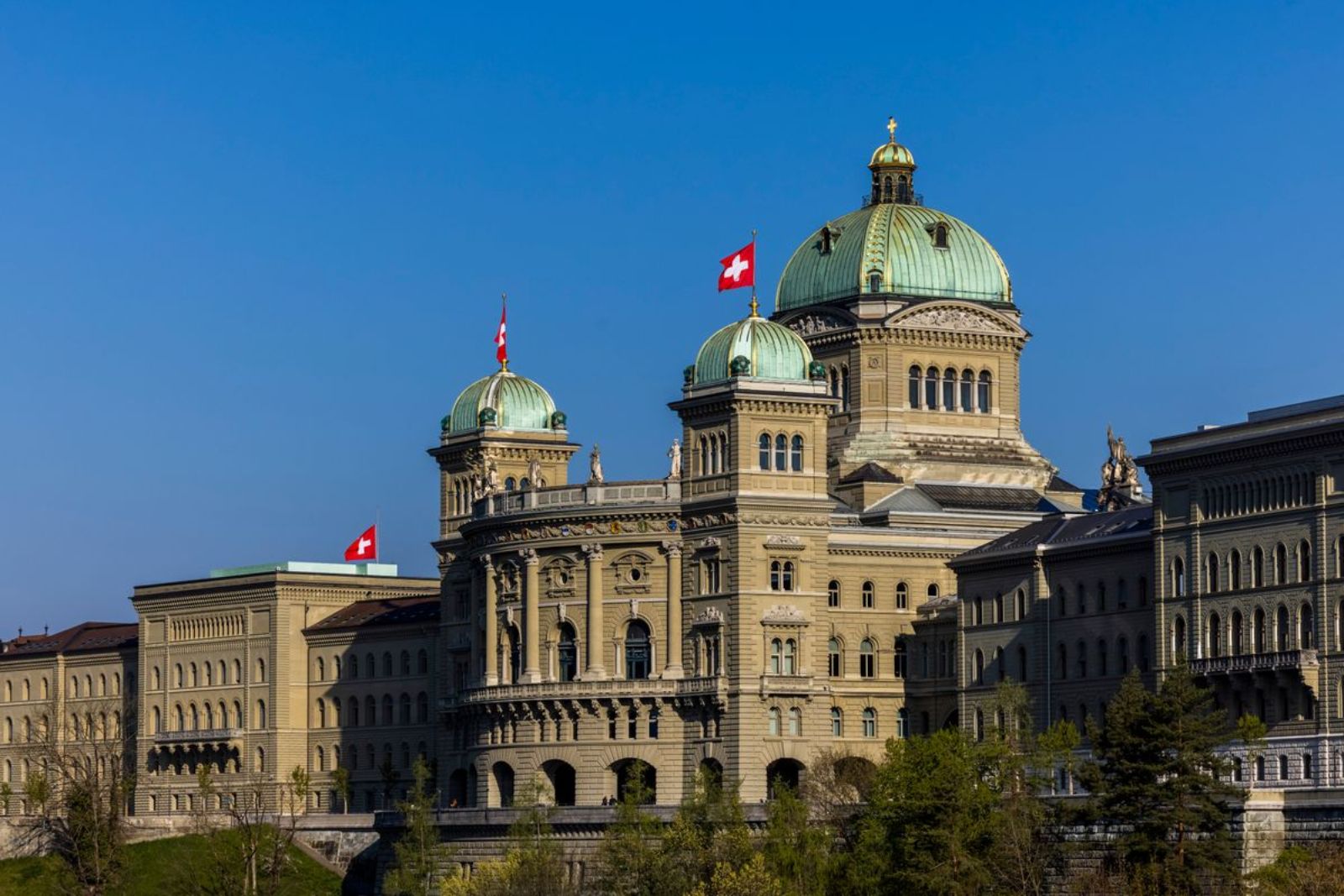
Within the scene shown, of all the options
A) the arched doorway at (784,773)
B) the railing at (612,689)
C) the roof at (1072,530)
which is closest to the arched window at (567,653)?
the railing at (612,689)

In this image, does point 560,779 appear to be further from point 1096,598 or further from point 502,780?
point 1096,598

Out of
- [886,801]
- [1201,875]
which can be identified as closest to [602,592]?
[886,801]

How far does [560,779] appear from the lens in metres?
193

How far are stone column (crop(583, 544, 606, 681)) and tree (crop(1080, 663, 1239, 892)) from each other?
48.2 meters

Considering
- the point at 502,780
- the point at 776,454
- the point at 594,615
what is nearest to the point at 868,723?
the point at 776,454

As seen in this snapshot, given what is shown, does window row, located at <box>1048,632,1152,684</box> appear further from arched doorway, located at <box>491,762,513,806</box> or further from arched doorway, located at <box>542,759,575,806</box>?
arched doorway, located at <box>491,762,513,806</box>

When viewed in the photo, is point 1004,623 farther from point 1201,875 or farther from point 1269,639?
point 1201,875

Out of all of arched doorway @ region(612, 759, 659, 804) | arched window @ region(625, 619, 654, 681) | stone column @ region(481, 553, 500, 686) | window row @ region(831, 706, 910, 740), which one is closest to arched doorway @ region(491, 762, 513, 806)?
stone column @ region(481, 553, 500, 686)

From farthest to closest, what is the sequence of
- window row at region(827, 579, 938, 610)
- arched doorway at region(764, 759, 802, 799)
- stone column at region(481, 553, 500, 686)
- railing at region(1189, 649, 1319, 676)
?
1. stone column at region(481, 553, 500, 686)
2. window row at region(827, 579, 938, 610)
3. arched doorway at region(764, 759, 802, 799)
4. railing at region(1189, 649, 1319, 676)

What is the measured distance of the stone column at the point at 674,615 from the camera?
186750mm

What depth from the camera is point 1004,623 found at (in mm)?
184875

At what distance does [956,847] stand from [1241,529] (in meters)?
23.9

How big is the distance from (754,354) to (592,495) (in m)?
11.4

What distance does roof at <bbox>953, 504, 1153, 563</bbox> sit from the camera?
17562 centimetres
